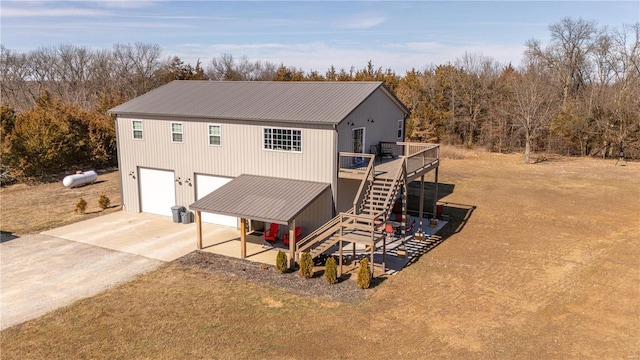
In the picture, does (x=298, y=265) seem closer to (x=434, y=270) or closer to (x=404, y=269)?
(x=404, y=269)

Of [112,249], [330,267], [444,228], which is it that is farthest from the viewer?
[444,228]

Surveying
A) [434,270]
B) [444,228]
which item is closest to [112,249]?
[434,270]

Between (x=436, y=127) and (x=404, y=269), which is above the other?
(x=436, y=127)

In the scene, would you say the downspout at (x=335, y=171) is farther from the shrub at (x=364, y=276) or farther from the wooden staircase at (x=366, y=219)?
the shrub at (x=364, y=276)

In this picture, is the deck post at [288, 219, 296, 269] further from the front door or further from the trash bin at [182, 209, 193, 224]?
the trash bin at [182, 209, 193, 224]

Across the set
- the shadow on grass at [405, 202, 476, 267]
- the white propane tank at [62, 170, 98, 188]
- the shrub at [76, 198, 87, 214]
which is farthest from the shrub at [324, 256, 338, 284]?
the white propane tank at [62, 170, 98, 188]

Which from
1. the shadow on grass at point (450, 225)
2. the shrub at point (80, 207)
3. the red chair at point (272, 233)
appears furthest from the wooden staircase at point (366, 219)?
the shrub at point (80, 207)
